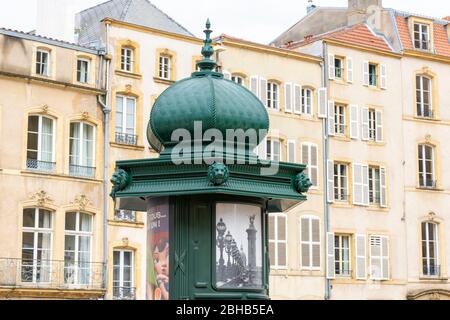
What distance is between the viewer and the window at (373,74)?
42625 mm

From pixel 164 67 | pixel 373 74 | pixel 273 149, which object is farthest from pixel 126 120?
pixel 373 74

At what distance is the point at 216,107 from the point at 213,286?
4.95 ft

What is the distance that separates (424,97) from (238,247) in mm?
36745

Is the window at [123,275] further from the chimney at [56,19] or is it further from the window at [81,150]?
the chimney at [56,19]

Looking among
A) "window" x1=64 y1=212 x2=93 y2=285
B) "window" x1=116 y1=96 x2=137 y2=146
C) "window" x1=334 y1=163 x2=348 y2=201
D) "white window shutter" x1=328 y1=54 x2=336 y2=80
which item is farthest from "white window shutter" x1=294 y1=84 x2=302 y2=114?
"window" x1=64 y1=212 x2=93 y2=285

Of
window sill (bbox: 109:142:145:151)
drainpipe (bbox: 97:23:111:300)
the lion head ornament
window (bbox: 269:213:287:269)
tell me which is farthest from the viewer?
window (bbox: 269:213:287:269)

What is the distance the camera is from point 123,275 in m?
34.7

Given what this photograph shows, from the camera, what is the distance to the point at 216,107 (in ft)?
28.3

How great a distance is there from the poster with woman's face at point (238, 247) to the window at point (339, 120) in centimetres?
3242

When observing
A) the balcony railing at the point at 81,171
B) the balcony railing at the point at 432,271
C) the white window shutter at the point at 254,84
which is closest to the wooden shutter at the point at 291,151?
the white window shutter at the point at 254,84

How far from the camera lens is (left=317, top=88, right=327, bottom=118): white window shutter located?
40.6 m

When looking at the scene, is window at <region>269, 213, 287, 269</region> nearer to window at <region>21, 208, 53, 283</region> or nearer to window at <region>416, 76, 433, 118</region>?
window at <region>21, 208, 53, 283</region>

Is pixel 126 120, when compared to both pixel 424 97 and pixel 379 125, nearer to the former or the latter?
pixel 379 125

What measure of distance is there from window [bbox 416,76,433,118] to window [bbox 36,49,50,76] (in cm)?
1725
